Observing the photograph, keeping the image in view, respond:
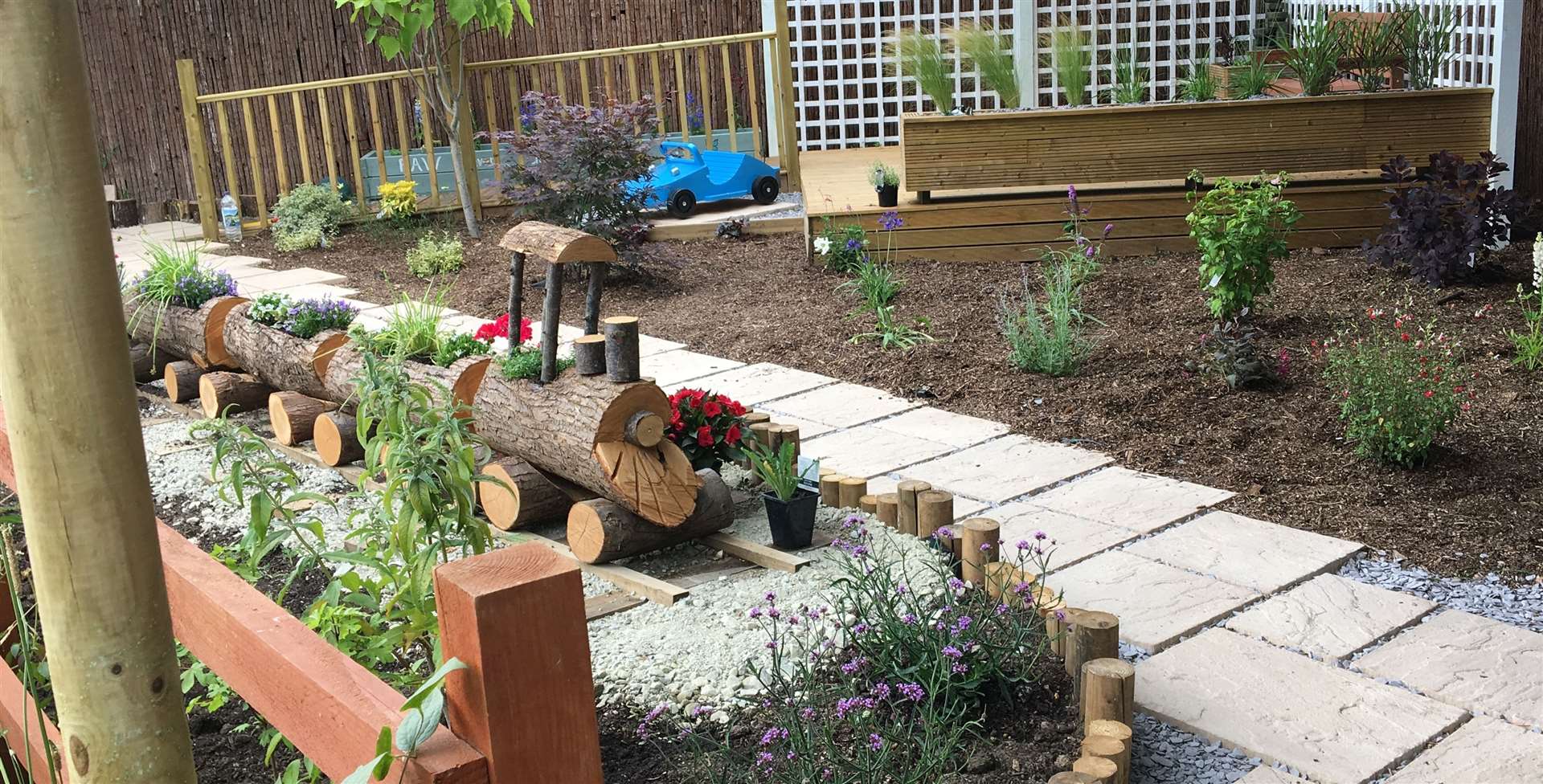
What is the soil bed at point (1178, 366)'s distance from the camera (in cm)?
407

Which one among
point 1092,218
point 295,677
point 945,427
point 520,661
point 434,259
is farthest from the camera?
point 434,259

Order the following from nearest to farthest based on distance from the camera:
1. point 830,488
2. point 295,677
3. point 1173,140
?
point 295,677 → point 830,488 → point 1173,140

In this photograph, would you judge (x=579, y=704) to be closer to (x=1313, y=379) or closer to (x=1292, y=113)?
(x=1313, y=379)

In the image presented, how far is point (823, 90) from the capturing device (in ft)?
36.6

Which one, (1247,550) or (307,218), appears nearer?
(1247,550)

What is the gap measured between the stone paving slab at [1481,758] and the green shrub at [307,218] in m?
8.61

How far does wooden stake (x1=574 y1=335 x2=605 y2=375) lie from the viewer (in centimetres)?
394

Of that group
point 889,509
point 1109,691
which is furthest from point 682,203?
point 1109,691

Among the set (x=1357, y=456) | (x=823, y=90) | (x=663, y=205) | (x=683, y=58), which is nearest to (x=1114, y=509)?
(x=1357, y=456)

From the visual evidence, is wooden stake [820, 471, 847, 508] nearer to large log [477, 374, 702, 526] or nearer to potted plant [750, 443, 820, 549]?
potted plant [750, 443, 820, 549]

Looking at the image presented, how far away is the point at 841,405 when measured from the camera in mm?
5465

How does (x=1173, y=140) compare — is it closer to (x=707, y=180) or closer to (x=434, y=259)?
(x=707, y=180)

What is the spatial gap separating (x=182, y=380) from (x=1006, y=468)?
3881mm

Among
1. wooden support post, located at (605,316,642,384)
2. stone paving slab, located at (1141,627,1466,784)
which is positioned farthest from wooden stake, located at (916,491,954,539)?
wooden support post, located at (605,316,642,384)
